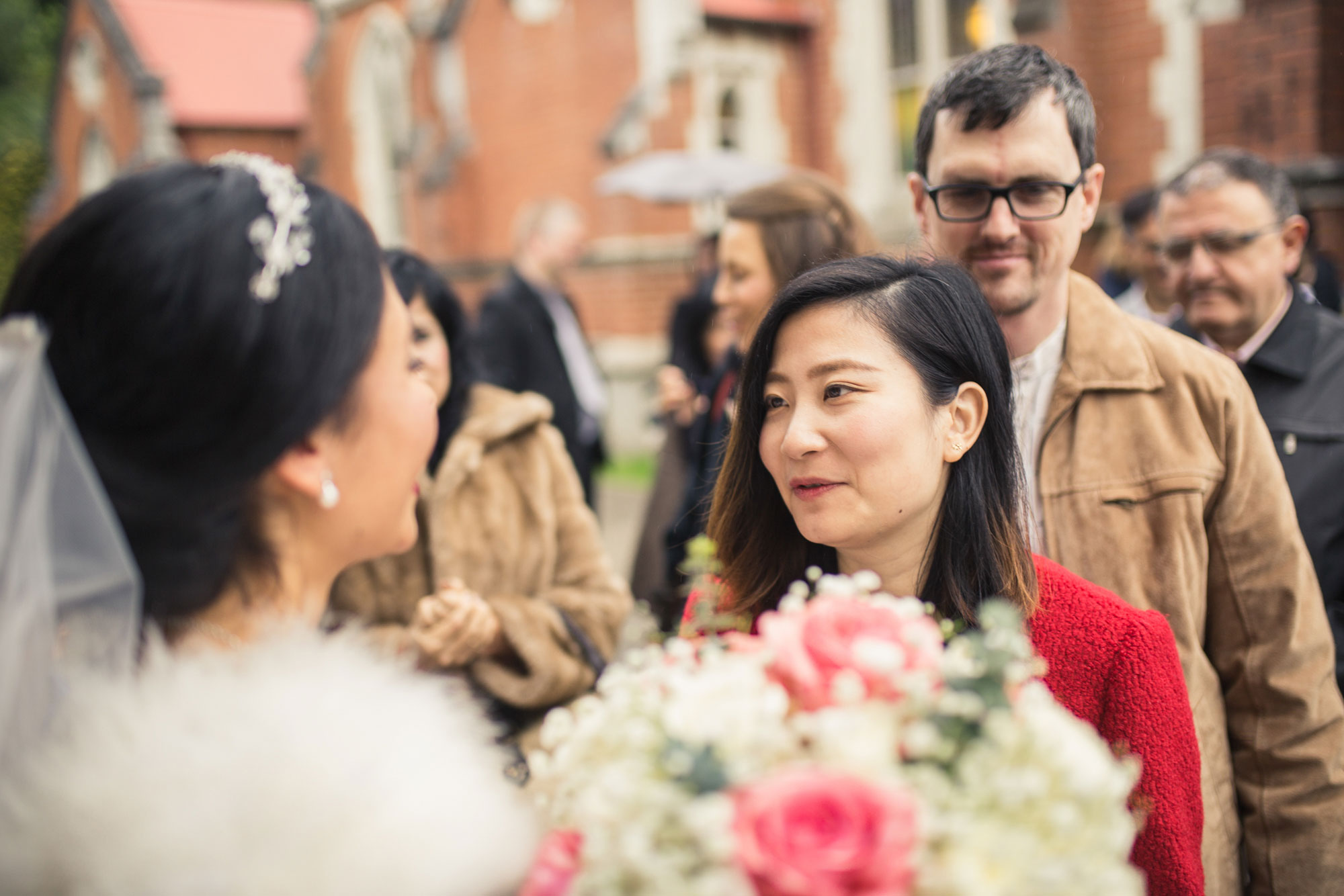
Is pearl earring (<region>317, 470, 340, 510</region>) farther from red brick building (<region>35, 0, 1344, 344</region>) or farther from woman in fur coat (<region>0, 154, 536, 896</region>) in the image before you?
red brick building (<region>35, 0, 1344, 344</region>)

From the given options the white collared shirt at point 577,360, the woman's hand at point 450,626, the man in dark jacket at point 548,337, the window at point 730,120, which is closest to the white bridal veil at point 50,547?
the woman's hand at point 450,626

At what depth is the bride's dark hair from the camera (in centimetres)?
127

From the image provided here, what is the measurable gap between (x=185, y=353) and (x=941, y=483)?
4.40ft

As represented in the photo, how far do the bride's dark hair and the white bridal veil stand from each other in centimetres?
3

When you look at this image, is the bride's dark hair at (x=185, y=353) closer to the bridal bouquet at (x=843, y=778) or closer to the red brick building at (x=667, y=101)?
the bridal bouquet at (x=843, y=778)

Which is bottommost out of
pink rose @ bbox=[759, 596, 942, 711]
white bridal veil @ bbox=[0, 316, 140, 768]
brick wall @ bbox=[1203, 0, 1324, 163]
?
pink rose @ bbox=[759, 596, 942, 711]

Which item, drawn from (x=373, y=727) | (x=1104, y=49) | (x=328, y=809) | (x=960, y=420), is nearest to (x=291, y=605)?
(x=373, y=727)

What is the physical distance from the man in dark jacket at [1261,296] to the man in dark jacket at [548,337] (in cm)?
307

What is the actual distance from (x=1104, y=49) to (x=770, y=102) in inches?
172

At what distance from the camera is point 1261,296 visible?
3053 millimetres

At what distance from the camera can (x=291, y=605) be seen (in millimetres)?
1458

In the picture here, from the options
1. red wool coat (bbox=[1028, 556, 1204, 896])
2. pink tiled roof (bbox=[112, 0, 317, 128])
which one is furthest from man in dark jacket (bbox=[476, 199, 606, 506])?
pink tiled roof (bbox=[112, 0, 317, 128])

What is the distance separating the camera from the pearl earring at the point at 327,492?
1.42 metres

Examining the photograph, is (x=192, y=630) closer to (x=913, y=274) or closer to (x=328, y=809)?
(x=328, y=809)
